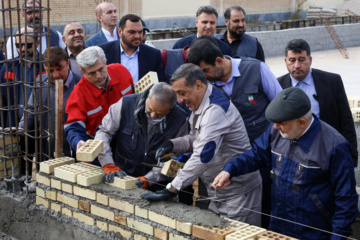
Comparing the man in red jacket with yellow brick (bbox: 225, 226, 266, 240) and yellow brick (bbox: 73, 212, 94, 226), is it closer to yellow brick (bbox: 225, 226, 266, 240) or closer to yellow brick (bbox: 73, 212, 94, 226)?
yellow brick (bbox: 73, 212, 94, 226)

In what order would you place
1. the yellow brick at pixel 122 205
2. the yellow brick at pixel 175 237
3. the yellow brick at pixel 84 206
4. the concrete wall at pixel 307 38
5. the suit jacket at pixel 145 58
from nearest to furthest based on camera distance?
the yellow brick at pixel 175 237 < the yellow brick at pixel 122 205 < the yellow brick at pixel 84 206 < the suit jacket at pixel 145 58 < the concrete wall at pixel 307 38

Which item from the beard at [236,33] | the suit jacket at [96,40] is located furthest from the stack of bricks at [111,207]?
the beard at [236,33]

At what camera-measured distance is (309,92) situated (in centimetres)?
541

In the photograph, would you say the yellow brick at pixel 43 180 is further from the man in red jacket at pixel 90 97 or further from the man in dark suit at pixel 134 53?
the man in dark suit at pixel 134 53

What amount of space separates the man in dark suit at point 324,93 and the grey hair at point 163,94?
150 centimetres

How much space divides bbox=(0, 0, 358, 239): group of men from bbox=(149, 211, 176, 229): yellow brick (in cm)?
14

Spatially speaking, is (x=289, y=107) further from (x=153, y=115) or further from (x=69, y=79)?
(x=69, y=79)

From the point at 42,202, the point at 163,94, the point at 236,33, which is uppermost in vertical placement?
the point at 236,33

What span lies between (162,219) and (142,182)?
21.8 inches

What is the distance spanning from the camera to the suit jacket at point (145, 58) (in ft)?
19.7

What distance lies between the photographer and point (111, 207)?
174 inches

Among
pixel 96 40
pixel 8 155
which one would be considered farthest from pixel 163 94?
pixel 96 40

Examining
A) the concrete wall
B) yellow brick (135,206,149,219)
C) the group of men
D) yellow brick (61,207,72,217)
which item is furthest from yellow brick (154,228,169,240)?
the concrete wall

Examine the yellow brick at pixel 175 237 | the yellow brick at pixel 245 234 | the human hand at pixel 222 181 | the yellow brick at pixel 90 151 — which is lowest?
the yellow brick at pixel 175 237
